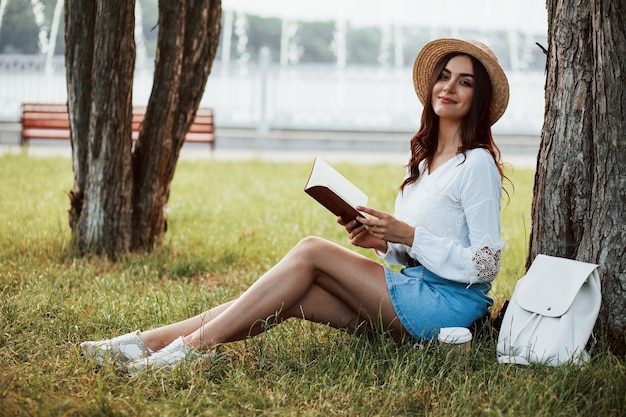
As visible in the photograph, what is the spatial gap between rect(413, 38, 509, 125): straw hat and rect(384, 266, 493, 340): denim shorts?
742 millimetres

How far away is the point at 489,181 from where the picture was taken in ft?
11.0

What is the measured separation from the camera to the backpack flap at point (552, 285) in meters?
3.14

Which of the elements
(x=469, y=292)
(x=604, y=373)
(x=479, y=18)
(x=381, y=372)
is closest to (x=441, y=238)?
(x=469, y=292)

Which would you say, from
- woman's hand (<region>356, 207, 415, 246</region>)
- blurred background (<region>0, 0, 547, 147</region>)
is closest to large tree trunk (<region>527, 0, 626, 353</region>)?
woman's hand (<region>356, 207, 415, 246</region>)

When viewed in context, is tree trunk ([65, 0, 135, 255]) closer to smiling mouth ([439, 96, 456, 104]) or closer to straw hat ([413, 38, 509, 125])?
straw hat ([413, 38, 509, 125])

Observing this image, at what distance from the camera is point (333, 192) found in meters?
3.19

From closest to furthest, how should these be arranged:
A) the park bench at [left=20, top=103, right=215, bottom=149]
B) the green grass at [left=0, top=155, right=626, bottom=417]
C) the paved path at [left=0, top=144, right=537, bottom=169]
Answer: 1. the green grass at [left=0, top=155, right=626, bottom=417]
2. the park bench at [left=20, top=103, right=215, bottom=149]
3. the paved path at [left=0, top=144, right=537, bottom=169]

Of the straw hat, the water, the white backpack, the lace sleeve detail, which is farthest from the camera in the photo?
the water

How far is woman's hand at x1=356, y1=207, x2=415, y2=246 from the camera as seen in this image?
10.8 feet

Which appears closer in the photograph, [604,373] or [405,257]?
[604,373]

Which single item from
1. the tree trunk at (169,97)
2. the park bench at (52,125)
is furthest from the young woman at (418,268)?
the park bench at (52,125)

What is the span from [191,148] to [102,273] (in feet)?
28.9

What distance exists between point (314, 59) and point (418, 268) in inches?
767

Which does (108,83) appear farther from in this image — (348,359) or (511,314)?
(511,314)
